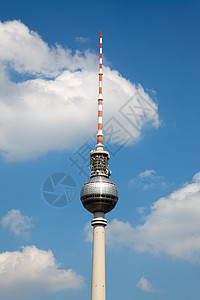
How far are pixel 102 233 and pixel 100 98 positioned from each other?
152 feet

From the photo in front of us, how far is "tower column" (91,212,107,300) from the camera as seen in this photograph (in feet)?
405

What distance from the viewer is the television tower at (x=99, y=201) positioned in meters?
126

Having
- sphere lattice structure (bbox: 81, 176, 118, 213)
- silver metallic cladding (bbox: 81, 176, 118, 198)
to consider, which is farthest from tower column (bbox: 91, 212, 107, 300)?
silver metallic cladding (bbox: 81, 176, 118, 198)

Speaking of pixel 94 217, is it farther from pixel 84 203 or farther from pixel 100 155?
pixel 100 155

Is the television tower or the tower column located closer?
the tower column

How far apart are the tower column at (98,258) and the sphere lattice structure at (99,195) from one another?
270cm

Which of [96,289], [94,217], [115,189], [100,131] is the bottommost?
[96,289]

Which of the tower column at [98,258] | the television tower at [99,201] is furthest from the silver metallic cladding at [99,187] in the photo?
the tower column at [98,258]

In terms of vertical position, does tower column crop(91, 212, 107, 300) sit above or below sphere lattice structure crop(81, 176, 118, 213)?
below

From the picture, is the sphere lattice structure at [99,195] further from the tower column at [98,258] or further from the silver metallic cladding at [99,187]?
the tower column at [98,258]

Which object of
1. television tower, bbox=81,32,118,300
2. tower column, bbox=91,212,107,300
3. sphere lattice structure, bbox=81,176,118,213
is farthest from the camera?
sphere lattice structure, bbox=81,176,118,213

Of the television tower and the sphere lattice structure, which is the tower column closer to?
the television tower

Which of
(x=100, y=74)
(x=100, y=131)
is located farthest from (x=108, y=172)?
(x=100, y=74)

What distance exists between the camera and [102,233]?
132 m
